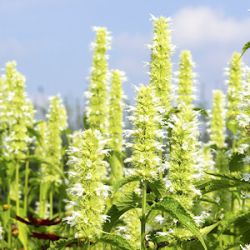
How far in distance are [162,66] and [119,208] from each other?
8.00ft

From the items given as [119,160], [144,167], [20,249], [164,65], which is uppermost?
[164,65]

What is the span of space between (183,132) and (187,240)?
0.87m

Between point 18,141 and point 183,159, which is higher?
point 18,141

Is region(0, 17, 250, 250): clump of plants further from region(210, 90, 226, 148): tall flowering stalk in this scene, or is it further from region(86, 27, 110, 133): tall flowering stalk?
region(210, 90, 226, 148): tall flowering stalk

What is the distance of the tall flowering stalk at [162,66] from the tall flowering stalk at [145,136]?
2047mm

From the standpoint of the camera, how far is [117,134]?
10.8 metres

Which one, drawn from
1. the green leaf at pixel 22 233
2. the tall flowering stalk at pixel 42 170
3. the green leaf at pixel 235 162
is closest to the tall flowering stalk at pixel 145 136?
the green leaf at pixel 235 162

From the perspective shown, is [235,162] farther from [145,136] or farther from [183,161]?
[145,136]

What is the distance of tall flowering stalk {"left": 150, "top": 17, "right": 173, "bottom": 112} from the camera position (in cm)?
676

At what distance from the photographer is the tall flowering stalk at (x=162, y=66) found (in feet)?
22.2

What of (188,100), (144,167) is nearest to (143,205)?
(144,167)

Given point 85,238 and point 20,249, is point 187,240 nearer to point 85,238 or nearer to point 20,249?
point 85,238

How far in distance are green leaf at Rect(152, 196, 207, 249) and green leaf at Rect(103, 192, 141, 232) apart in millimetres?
508

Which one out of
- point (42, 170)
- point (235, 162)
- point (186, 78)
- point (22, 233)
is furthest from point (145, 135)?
point (42, 170)
